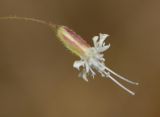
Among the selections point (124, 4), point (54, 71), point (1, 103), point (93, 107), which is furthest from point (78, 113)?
point (124, 4)

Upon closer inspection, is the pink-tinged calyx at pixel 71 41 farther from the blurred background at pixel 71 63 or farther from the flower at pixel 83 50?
the blurred background at pixel 71 63

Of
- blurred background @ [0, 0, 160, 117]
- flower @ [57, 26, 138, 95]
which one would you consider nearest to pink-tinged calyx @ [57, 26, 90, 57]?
flower @ [57, 26, 138, 95]

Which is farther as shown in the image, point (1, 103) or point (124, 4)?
point (124, 4)

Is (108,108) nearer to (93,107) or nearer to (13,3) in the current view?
(93,107)

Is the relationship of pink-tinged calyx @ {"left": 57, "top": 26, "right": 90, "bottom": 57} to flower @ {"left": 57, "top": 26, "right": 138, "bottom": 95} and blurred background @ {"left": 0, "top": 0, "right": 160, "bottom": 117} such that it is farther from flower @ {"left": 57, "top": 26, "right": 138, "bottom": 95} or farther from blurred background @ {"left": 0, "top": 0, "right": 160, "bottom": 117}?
blurred background @ {"left": 0, "top": 0, "right": 160, "bottom": 117}

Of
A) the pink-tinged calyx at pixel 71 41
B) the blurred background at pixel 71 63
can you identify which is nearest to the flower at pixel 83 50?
the pink-tinged calyx at pixel 71 41

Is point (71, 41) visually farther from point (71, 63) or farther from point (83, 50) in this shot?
point (71, 63)
